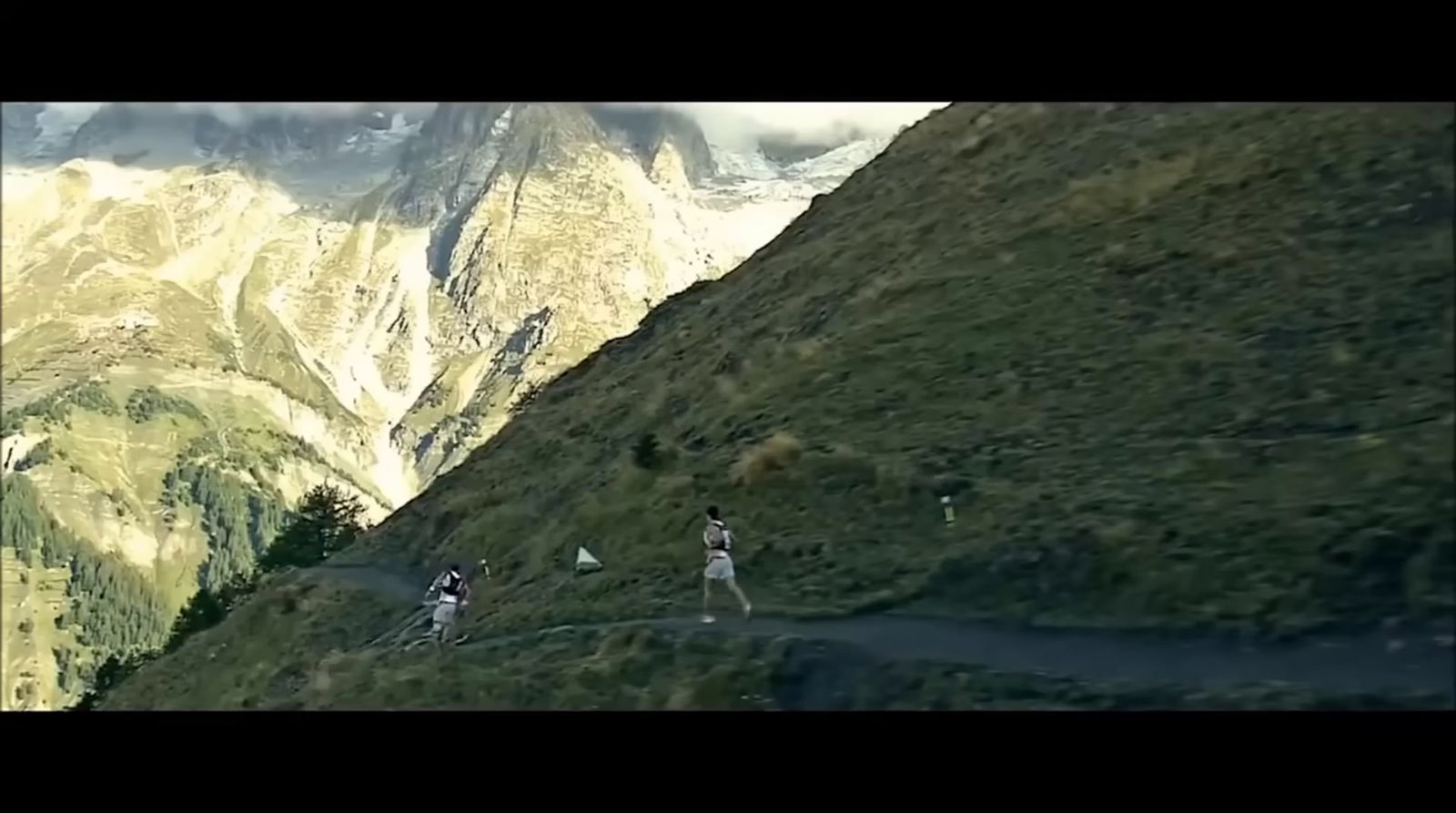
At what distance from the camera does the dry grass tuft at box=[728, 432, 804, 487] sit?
18594 millimetres

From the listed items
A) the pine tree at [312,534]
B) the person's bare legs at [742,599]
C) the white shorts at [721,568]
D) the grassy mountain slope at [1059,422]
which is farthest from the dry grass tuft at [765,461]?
the pine tree at [312,534]

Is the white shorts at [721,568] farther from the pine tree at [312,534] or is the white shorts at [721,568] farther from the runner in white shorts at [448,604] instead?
the pine tree at [312,534]

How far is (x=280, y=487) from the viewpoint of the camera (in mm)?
166375

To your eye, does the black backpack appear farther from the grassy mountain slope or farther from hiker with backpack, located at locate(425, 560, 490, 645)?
the grassy mountain slope

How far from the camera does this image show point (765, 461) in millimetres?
18734

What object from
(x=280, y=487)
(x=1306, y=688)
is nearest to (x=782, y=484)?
(x=1306, y=688)

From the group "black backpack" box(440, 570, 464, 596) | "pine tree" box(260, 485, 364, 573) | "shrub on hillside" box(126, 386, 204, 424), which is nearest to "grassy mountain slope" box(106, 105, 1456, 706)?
"black backpack" box(440, 570, 464, 596)

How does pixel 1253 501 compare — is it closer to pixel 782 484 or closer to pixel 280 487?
pixel 782 484

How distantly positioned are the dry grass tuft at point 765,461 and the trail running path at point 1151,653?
5359mm

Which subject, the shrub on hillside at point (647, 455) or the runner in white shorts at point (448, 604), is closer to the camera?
the runner in white shorts at point (448, 604)

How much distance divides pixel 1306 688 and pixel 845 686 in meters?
3.78

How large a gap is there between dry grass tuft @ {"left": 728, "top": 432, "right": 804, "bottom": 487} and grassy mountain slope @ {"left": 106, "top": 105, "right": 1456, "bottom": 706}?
0.18 ft

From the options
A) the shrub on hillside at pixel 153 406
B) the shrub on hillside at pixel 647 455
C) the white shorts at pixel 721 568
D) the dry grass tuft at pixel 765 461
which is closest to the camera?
the white shorts at pixel 721 568

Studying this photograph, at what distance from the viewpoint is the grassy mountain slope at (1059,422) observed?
1255 cm
